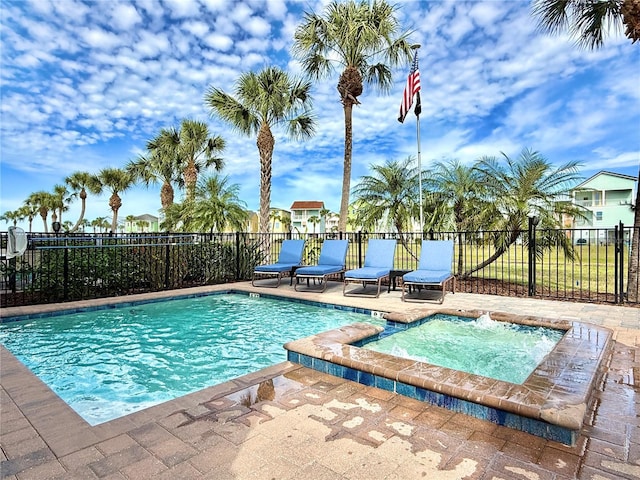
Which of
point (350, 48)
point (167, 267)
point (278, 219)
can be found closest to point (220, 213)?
point (167, 267)

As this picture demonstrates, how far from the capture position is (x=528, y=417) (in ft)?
7.40

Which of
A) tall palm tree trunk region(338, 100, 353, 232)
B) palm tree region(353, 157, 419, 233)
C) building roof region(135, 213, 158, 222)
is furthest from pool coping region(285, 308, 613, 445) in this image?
building roof region(135, 213, 158, 222)

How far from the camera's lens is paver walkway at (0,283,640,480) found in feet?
6.05

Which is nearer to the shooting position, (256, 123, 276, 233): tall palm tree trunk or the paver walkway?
the paver walkway

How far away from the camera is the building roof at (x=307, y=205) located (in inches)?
2418

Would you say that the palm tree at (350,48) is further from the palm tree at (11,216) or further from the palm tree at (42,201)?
the palm tree at (11,216)

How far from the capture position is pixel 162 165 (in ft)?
68.3

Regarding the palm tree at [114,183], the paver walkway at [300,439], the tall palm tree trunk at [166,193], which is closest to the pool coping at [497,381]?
the paver walkway at [300,439]

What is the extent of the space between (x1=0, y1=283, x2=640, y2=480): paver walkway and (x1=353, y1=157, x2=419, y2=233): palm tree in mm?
7862

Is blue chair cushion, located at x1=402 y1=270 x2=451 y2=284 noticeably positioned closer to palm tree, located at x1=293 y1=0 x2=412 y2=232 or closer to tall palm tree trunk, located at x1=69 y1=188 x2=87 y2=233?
palm tree, located at x1=293 y1=0 x2=412 y2=232

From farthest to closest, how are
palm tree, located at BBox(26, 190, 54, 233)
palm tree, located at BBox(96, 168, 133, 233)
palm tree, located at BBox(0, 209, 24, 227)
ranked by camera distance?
palm tree, located at BBox(0, 209, 24, 227) < palm tree, located at BBox(26, 190, 54, 233) < palm tree, located at BBox(96, 168, 133, 233)

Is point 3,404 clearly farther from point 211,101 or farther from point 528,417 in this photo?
point 211,101

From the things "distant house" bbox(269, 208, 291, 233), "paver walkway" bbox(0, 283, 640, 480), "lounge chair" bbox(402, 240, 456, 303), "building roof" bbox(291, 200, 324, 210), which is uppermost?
"building roof" bbox(291, 200, 324, 210)

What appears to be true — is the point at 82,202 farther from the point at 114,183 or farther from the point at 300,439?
the point at 300,439
